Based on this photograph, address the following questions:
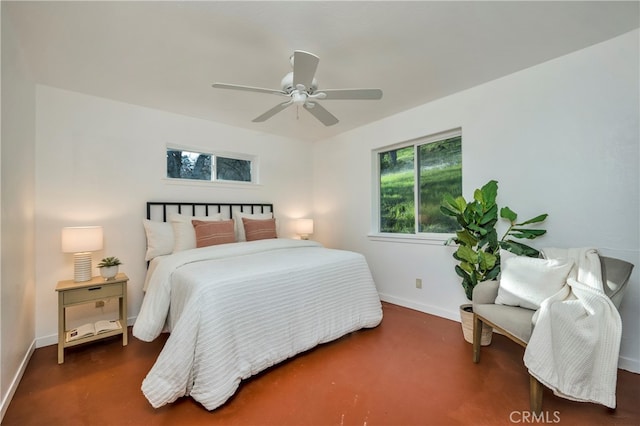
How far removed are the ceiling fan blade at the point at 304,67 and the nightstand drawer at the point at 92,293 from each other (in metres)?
2.31

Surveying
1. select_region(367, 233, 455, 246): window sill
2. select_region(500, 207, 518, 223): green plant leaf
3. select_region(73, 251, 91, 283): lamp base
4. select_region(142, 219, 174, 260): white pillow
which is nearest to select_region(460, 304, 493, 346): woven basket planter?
select_region(367, 233, 455, 246): window sill

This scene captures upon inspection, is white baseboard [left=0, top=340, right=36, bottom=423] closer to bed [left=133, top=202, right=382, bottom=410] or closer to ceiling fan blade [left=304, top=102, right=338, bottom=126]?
bed [left=133, top=202, right=382, bottom=410]

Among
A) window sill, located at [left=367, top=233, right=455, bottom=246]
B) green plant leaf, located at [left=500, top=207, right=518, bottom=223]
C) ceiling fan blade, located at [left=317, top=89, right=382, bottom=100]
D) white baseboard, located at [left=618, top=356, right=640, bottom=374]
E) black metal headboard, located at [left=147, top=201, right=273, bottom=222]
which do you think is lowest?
white baseboard, located at [left=618, top=356, right=640, bottom=374]

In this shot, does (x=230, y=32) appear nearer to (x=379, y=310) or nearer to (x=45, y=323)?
(x=379, y=310)

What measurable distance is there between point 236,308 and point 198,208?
1959mm

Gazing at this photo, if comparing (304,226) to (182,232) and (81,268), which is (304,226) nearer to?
(182,232)

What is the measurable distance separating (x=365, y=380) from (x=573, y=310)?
1.29 meters

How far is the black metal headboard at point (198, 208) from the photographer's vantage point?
313cm

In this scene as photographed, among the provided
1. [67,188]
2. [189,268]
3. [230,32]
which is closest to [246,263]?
[189,268]

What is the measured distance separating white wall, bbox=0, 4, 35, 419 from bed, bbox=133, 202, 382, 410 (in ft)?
2.27

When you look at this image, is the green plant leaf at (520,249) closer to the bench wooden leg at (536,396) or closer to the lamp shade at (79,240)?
the bench wooden leg at (536,396)

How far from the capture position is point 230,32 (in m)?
1.87

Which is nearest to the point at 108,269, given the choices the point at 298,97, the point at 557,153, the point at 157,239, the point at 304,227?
the point at 157,239

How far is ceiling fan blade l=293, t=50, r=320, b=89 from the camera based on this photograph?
154 cm
